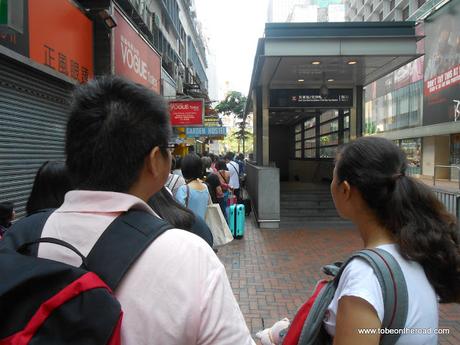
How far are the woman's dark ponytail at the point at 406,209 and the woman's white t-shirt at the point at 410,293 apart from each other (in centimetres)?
5

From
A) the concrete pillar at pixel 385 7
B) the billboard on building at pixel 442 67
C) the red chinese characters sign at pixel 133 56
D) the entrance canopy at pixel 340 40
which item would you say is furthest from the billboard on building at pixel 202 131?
the concrete pillar at pixel 385 7

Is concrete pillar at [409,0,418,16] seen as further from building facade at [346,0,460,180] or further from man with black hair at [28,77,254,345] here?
man with black hair at [28,77,254,345]

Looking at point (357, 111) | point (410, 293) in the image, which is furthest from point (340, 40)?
point (410, 293)

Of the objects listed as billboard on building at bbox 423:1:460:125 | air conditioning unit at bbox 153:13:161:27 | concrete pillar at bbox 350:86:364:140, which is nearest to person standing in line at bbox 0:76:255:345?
concrete pillar at bbox 350:86:364:140

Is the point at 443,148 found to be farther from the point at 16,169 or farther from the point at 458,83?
the point at 16,169

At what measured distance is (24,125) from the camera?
565 centimetres

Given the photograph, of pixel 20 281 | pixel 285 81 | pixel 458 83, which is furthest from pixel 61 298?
pixel 458 83

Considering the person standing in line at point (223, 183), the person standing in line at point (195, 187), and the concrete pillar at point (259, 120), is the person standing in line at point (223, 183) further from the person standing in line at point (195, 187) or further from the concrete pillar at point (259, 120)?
the person standing in line at point (195, 187)

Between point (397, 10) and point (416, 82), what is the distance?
7.55 m

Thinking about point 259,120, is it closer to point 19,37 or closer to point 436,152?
point 19,37

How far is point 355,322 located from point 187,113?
533 inches

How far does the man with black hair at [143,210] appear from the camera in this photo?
99 cm

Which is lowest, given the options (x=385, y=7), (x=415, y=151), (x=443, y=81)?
(x=415, y=151)

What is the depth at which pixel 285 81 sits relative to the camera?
12.5m
